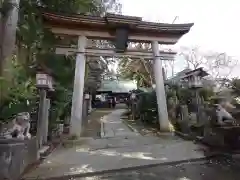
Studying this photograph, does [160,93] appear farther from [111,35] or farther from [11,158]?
[11,158]

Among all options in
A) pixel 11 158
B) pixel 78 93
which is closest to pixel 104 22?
pixel 78 93

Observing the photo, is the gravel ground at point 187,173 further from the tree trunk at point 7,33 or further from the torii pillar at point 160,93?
the torii pillar at point 160,93

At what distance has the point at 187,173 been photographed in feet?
16.1

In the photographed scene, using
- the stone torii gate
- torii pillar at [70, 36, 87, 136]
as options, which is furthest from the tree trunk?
torii pillar at [70, 36, 87, 136]

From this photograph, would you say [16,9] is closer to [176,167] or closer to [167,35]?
[176,167]

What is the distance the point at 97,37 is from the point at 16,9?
4448mm

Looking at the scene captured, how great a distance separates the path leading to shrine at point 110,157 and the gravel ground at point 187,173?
25 centimetres

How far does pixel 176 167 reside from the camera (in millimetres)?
5402

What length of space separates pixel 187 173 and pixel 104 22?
23.6 feet

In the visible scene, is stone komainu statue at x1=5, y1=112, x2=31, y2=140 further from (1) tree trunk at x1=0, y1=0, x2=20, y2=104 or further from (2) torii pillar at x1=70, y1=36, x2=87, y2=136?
(2) torii pillar at x1=70, y1=36, x2=87, y2=136

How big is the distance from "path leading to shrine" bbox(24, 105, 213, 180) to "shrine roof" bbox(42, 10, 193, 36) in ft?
16.1

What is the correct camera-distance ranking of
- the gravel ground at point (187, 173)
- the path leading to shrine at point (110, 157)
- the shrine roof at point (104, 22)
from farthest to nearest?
the shrine roof at point (104, 22) → the path leading to shrine at point (110, 157) → the gravel ground at point (187, 173)

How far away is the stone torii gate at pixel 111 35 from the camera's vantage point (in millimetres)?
9695

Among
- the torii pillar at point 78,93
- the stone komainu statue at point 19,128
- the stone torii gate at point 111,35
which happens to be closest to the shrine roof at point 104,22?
the stone torii gate at point 111,35
